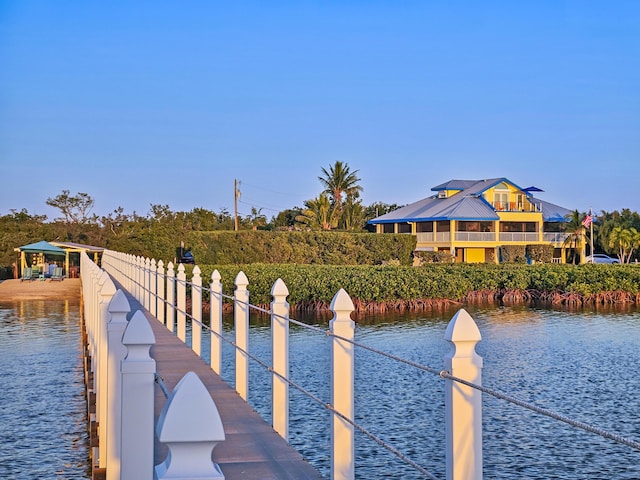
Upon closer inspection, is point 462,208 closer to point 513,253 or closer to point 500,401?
point 513,253

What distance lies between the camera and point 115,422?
4.79 metres

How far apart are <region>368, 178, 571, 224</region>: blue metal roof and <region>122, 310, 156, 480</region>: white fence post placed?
183ft

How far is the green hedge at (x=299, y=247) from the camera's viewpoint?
43719 millimetres

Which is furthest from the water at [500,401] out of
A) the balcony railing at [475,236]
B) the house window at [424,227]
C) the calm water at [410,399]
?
the house window at [424,227]

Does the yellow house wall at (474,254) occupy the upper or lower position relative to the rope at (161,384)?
upper

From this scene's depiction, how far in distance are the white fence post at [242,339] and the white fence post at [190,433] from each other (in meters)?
7.06

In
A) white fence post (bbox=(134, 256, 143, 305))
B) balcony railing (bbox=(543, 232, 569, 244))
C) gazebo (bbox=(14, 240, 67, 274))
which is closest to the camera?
white fence post (bbox=(134, 256, 143, 305))

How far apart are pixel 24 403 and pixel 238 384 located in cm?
620

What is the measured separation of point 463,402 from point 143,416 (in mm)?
1365

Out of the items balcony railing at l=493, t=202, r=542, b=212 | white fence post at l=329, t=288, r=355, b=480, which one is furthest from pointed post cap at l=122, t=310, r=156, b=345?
balcony railing at l=493, t=202, r=542, b=212

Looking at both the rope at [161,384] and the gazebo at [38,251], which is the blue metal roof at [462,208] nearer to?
the gazebo at [38,251]

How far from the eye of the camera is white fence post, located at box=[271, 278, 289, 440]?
7727 mm

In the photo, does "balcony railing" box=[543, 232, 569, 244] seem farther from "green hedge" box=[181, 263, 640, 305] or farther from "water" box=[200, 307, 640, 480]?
"water" box=[200, 307, 640, 480]

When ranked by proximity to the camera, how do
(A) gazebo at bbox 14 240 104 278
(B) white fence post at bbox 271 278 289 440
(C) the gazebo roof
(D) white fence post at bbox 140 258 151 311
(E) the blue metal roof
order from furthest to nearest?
1. (E) the blue metal roof
2. (A) gazebo at bbox 14 240 104 278
3. (C) the gazebo roof
4. (D) white fence post at bbox 140 258 151 311
5. (B) white fence post at bbox 271 278 289 440
